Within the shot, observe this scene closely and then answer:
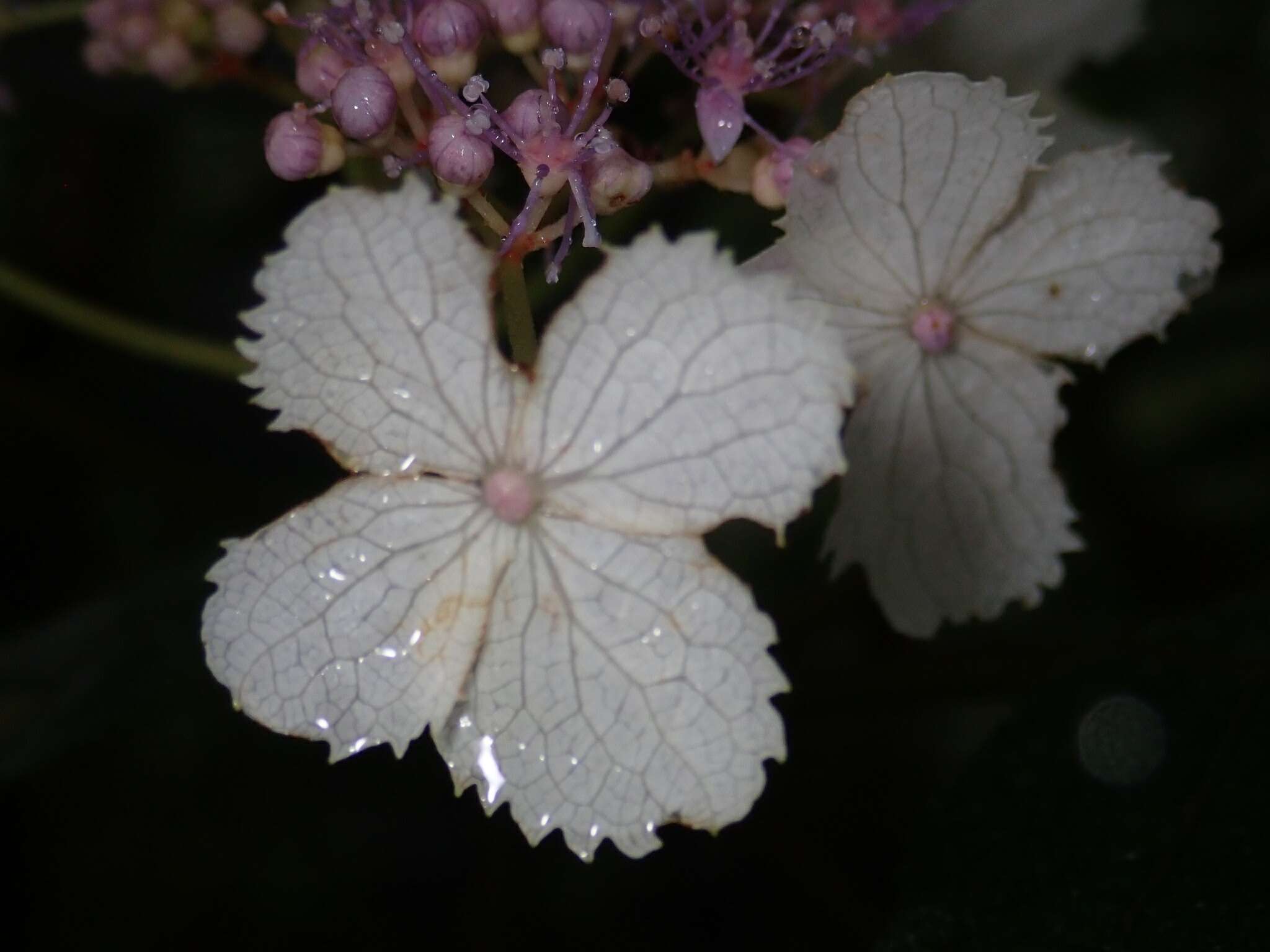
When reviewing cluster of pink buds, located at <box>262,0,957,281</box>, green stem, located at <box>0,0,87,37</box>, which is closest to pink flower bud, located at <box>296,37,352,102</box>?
cluster of pink buds, located at <box>262,0,957,281</box>

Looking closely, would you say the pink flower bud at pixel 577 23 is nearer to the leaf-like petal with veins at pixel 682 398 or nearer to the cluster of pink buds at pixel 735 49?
the cluster of pink buds at pixel 735 49

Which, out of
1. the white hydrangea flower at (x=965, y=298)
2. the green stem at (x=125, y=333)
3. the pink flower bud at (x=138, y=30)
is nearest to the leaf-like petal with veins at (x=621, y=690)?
the white hydrangea flower at (x=965, y=298)

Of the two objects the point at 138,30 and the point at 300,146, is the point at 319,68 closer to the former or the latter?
the point at 300,146

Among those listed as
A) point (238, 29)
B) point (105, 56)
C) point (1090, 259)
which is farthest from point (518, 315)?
point (105, 56)

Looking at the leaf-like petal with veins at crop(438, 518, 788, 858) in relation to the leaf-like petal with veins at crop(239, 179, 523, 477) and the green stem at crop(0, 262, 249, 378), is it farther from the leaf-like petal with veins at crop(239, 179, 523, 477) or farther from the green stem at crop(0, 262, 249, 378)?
the green stem at crop(0, 262, 249, 378)

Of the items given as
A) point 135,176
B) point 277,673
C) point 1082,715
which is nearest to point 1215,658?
point 1082,715

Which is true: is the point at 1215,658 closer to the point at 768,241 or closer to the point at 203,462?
the point at 768,241
